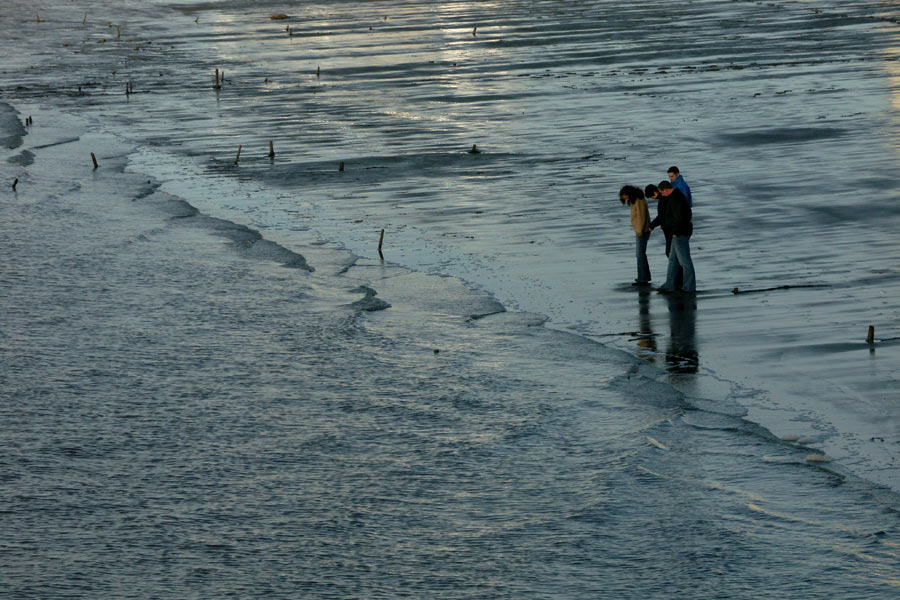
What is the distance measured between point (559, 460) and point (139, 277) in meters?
12.5

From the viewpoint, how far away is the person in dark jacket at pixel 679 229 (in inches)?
770

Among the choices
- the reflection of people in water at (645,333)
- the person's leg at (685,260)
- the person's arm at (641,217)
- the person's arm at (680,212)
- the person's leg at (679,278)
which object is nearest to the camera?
the reflection of people in water at (645,333)

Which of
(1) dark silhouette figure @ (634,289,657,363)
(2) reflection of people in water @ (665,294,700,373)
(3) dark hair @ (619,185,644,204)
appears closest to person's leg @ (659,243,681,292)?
(2) reflection of people in water @ (665,294,700,373)

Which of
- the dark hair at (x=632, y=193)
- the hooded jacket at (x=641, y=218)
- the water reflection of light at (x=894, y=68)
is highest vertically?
the water reflection of light at (x=894, y=68)

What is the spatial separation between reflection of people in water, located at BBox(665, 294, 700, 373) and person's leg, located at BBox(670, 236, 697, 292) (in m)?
0.22

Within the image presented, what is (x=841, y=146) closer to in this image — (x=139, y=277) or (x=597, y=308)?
(x=597, y=308)

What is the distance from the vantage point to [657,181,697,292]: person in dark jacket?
19.6m

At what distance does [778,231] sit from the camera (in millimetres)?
24031

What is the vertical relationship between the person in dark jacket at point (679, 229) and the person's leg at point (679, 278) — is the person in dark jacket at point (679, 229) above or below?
above

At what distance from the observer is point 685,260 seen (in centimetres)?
1989

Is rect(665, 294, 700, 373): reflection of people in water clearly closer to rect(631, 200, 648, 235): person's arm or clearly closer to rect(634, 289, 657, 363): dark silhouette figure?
rect(634, 289, 657, 363): dark silhouette figure

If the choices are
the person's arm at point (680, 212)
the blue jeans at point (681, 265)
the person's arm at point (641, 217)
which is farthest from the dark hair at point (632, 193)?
the blue jeans at point (681, 265)

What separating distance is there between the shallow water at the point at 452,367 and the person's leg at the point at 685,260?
14.4 inches

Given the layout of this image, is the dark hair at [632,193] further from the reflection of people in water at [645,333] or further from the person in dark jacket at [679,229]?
the reflection of people in water at [645,333]
